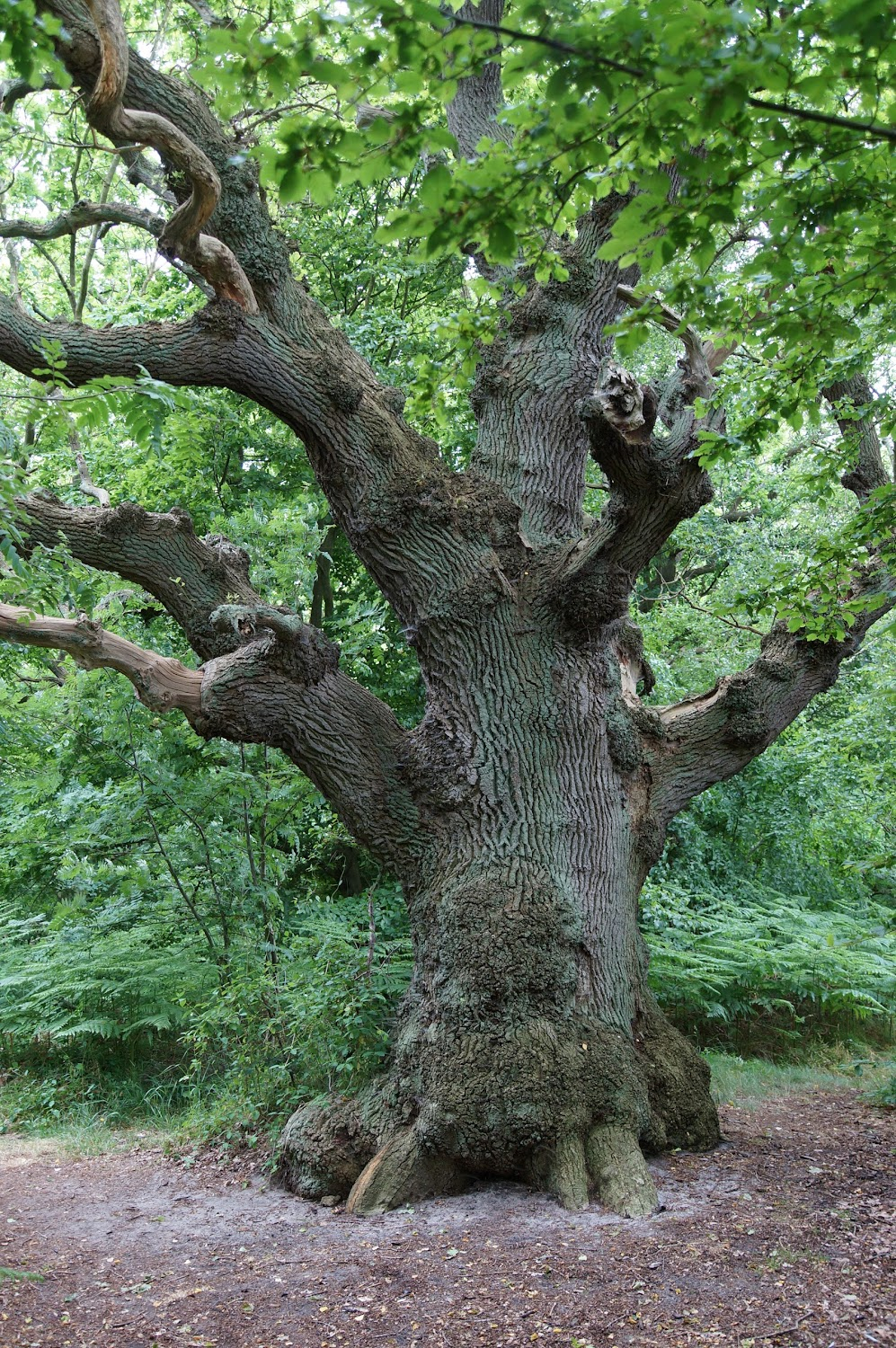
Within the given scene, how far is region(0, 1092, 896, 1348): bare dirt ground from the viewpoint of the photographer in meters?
3.71

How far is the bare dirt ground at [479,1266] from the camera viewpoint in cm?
371

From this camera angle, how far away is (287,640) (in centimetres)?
575

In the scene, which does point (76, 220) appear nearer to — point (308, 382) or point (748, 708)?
point (308, 382)

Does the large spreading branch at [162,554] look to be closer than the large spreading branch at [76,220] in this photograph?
Yes

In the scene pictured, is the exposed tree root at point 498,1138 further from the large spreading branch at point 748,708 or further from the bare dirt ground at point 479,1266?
the large spreading branch at point 748,708

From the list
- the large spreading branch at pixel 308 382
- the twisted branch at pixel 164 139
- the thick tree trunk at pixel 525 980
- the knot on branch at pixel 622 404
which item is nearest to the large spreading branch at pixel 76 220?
the large spreading branch at pixel 308 382

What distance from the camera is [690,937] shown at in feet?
29.7

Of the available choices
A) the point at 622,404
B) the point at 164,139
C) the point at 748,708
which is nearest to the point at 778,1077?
the point at 748,708

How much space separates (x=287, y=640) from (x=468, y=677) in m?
1.10

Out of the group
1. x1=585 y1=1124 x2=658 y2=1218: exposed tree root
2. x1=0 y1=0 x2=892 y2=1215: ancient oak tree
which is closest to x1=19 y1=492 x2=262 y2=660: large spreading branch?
x1=0 y1=0 x2=892 y2=1215: ancient oak tree

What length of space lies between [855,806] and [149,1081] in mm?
7499

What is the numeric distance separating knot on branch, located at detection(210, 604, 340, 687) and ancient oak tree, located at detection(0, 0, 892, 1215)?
0.02m

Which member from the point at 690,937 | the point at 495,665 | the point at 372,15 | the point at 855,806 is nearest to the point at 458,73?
the point at 372,15

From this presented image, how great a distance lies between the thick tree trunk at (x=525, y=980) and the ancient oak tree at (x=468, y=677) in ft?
0.05
